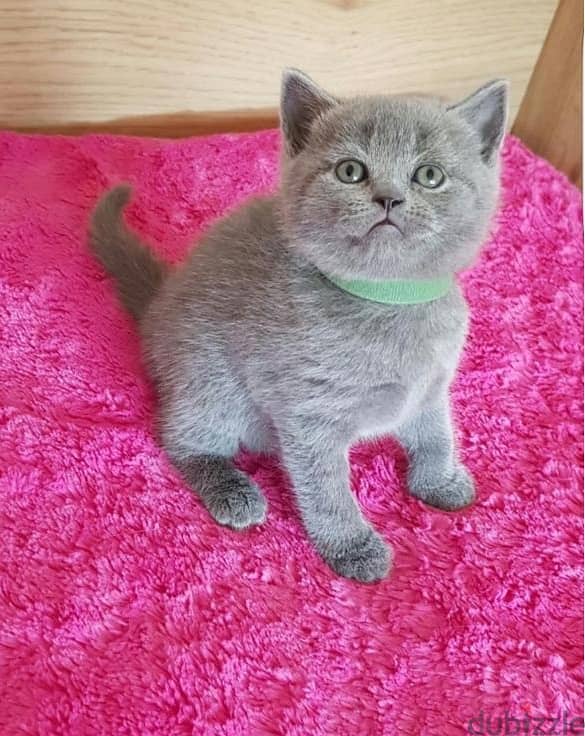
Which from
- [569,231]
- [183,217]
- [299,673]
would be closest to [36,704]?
[299,673]

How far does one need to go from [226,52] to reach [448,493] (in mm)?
904

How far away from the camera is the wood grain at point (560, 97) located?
1506 mm

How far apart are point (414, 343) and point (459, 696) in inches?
14.2

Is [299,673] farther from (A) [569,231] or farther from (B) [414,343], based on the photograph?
(A) [569,231]

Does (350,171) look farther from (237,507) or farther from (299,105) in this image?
(237,507)

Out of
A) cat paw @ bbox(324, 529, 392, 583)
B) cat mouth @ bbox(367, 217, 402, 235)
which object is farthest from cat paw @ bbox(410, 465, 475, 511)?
cat mouth @ bbox(367, 217, 402, 235)

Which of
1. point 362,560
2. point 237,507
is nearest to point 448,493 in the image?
point 362,560

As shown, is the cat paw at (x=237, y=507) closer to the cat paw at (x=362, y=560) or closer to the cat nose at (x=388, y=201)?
the cat paw at (x=362, y=560)

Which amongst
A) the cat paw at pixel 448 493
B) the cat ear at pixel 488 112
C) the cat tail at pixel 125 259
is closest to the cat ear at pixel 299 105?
the cat ear at pixel 488 112

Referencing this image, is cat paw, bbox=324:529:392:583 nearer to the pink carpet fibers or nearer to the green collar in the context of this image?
the pink carpet fibers

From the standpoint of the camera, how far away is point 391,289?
2.74ft

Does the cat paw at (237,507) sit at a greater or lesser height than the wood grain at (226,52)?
lesser

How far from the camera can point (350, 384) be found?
847mm

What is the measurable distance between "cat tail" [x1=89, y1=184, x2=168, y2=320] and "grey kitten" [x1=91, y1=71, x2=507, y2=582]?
8 cm
